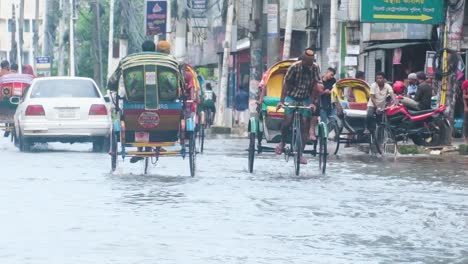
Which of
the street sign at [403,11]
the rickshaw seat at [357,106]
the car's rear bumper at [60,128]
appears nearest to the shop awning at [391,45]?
the street sign at [403,11]

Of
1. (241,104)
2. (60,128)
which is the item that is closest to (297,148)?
(60,128)

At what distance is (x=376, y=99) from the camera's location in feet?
89.3

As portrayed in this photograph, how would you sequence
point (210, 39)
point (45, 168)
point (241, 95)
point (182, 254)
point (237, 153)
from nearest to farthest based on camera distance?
point (182, 254) < point (45, 168) < point (237, 153) < point (241, 95) < point (210, 39)

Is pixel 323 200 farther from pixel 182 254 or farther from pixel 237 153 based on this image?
pixel 237 153

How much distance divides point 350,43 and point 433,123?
9251mm

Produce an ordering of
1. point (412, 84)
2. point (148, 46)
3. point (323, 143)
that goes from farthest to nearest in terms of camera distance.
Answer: point (412, 84) < point (148, 46) < point (323, 143)

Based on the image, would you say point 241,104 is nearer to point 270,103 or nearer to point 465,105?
point 465,105

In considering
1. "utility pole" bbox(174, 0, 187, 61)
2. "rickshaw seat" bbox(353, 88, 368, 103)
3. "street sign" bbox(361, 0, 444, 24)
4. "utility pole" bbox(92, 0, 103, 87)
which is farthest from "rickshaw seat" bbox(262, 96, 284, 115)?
"utility pole" bbox(92, 0, 103, 87)

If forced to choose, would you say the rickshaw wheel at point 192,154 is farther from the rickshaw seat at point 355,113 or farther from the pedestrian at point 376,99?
the rickshaw seat at point 355,113

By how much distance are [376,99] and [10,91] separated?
7969 millimetres

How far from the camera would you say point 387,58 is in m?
42.5

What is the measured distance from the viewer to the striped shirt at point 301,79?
64.4 ft

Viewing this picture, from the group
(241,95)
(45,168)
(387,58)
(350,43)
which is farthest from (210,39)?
(45,168)

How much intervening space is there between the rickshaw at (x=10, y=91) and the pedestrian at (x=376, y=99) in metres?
7.37
